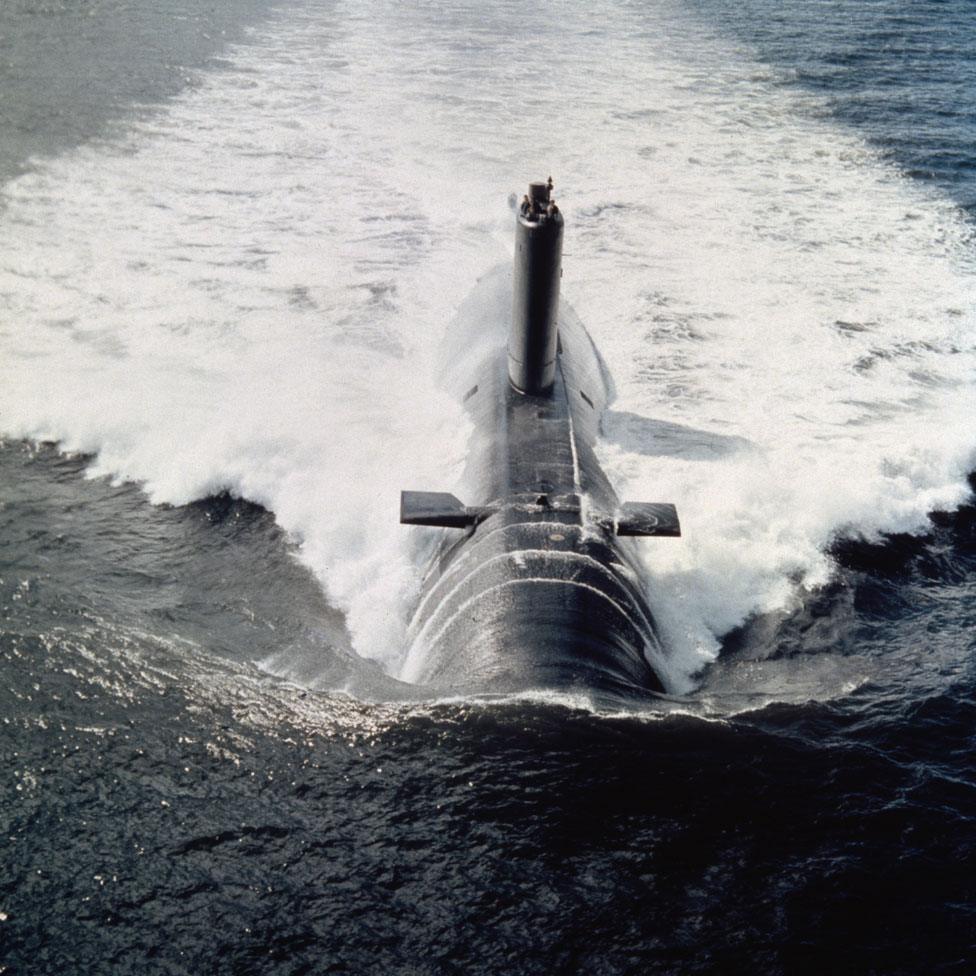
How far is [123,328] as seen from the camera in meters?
16.6

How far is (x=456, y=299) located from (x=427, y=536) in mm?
7986

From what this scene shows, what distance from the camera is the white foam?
12609 mm

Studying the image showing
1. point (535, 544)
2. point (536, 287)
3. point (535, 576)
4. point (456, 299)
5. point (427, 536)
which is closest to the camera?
point (535, 576)

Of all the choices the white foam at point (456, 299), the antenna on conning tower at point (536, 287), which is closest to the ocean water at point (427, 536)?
the white foam at point (456, 299)

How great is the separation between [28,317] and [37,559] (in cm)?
704

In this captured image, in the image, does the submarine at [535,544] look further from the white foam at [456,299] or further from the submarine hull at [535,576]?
the white foam at [456,299]

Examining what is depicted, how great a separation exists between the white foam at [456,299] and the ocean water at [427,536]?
91 millimetres

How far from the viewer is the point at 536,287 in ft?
36.9

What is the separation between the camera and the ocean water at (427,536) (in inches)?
269

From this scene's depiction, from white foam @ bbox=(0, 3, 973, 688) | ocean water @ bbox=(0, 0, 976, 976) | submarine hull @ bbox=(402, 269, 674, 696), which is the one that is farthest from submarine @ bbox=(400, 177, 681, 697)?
white foam @ bbox=(0, 3, 973, 688)

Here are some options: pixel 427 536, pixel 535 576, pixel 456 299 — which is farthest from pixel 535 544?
pixel 456 299

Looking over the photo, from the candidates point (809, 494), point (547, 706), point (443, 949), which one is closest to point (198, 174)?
point (809, 494)

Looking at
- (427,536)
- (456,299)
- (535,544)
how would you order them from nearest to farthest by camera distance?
(535,544) → (427,536) → (456,299)

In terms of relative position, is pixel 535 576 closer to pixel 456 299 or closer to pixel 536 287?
pixel 536 287
